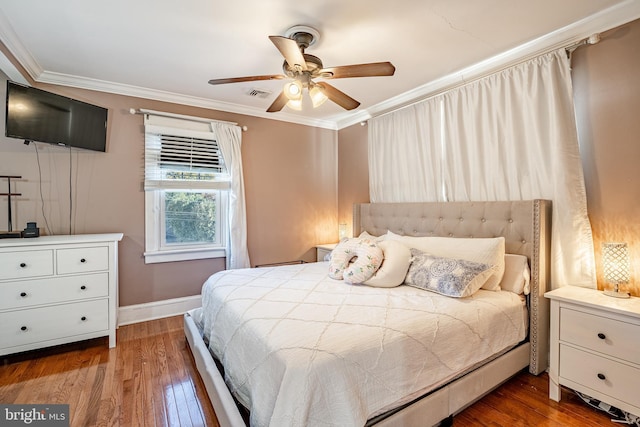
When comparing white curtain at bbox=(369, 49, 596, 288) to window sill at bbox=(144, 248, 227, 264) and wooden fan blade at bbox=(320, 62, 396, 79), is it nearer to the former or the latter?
wooden fan blade at bbox=(320, 62, 396, 79)

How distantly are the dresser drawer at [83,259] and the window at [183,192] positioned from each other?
660 mm

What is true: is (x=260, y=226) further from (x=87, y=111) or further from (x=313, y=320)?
(x=313, y=320)

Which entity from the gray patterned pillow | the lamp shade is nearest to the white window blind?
the gray patterned pillow

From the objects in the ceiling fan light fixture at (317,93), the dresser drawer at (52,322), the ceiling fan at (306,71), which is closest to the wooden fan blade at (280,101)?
the ceiling fan at (306,71)

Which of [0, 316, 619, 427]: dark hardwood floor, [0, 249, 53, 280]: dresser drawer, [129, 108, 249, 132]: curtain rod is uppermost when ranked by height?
[129, 108, 249, 132]: curtain rod

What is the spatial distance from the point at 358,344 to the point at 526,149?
2.10 meters

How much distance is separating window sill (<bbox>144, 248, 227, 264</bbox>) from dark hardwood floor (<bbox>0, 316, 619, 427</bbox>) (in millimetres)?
919

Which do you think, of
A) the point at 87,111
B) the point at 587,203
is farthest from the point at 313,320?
the point at 87,111

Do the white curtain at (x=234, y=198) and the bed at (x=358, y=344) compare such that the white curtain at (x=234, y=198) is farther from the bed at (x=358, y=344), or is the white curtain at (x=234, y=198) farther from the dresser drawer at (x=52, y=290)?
the dresser drawer at (x=52, y=290)

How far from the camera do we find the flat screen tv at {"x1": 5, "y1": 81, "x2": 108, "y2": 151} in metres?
2.35

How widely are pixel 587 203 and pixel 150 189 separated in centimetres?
388

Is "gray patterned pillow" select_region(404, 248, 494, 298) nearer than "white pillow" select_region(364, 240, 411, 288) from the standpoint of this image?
Yes

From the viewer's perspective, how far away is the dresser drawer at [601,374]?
159cm

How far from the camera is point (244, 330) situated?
1.53 m
